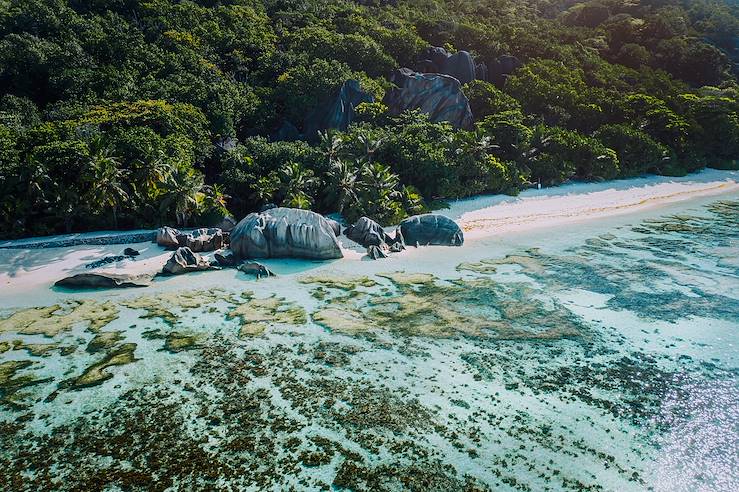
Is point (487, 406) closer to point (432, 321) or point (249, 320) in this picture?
point (432, 321)

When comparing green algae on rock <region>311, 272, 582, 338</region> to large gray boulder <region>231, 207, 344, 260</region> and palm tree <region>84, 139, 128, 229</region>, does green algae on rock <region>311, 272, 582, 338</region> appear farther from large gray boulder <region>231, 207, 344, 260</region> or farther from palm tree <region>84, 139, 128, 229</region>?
palm tree <region>84, 139, 128, 229</region>

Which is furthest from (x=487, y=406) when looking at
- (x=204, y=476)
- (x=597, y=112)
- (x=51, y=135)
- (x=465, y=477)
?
(x=597, y=112)

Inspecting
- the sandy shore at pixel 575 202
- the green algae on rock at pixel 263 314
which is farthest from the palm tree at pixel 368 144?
the green algae on rock at pixel 263 314

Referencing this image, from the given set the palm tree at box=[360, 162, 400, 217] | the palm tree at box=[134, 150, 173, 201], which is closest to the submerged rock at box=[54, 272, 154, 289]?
the palm tree at box=[134, 150, 173, 201]

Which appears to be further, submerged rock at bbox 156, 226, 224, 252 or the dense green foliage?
the dense green foliage

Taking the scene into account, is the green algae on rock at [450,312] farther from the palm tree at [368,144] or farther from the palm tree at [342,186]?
the palm tree at [368,144]

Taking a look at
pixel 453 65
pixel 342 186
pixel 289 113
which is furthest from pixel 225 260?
pixel 453 65

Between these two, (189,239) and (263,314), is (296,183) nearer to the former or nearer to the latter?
(189,239)
